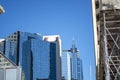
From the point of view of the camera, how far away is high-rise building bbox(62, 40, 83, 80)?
146275 mm

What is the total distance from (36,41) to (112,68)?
9865 centimetres

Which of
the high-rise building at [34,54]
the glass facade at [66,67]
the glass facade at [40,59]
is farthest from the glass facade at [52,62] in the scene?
the glass facade at [66,67]

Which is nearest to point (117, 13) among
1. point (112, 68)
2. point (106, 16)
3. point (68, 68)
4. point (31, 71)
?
point (106, 16)

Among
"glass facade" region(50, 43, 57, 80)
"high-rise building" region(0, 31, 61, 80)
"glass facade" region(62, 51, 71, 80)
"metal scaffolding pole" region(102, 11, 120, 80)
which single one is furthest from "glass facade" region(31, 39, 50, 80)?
"metal scaffolding pole" region(102, 11, 120, 80)

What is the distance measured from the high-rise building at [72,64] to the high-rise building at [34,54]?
23306 millimetres

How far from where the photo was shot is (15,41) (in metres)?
116

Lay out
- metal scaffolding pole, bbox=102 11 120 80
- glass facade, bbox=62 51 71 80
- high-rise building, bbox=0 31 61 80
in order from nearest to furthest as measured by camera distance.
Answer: metal scaffolding pole, bbox=102 11 120 80 < high-rise building, bbox=0 31 61 80 < glass facade, bbox=62 51 71 80

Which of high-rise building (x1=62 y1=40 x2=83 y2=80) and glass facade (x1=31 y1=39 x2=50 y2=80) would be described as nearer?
glass facade (x1=31 y1=39 x2=50 y2=80)

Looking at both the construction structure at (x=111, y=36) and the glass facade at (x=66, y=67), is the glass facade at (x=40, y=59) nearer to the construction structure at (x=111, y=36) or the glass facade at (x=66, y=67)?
the glass facade at (x=66, y=67)

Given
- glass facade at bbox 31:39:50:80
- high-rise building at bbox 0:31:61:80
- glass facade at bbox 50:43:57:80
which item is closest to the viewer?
high-rise building at bbox 0:31:61:80

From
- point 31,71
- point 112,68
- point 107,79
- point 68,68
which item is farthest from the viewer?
point 68,68

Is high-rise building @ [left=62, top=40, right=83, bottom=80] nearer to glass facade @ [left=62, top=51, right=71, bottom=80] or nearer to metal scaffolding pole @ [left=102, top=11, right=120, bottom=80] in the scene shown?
glass facade @ [left=62, top=51, right=71, bottom=80]

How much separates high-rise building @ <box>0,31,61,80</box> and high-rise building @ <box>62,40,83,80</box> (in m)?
23.3

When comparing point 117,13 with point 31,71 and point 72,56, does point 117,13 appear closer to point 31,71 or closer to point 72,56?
point 31,71
